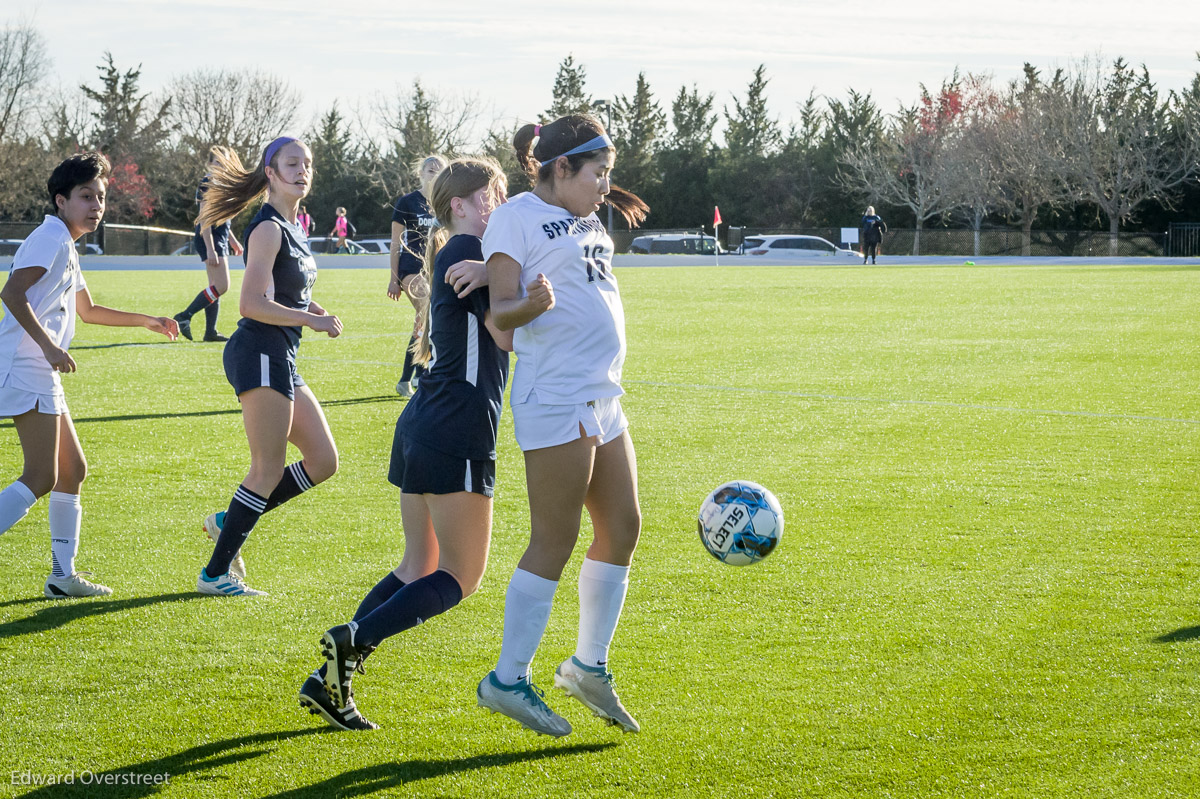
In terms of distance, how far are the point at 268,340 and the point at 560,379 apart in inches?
81.9

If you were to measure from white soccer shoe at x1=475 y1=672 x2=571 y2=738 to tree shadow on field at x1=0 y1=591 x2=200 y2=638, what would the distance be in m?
2.14

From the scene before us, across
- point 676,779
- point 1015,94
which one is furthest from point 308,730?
point 1015,94

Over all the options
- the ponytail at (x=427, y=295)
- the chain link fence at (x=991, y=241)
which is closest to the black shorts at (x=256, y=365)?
the ponytail at (x=427, y=295)

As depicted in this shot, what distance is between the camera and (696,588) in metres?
5.46

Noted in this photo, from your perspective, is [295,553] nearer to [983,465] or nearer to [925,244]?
[983,465]

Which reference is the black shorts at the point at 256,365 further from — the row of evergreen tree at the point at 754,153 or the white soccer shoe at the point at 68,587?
the row of evergreen tree at the point at 754,153

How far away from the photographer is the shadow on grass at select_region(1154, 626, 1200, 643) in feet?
15.3

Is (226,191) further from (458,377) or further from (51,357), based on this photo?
(458,377)

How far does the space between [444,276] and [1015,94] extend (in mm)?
73733

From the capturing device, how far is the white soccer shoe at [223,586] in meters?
5.30

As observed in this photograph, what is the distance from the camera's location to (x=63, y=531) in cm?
532

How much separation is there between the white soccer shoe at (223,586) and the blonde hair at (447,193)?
1810mm

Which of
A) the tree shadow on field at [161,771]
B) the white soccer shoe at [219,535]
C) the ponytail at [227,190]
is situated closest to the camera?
the tree shadow on field at [161,771]

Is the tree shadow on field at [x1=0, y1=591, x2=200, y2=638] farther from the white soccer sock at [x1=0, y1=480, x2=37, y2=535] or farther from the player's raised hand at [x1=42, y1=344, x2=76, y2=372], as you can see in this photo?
the player's raised hand at [x1=42, y1=344, x2=76, y2=372]
